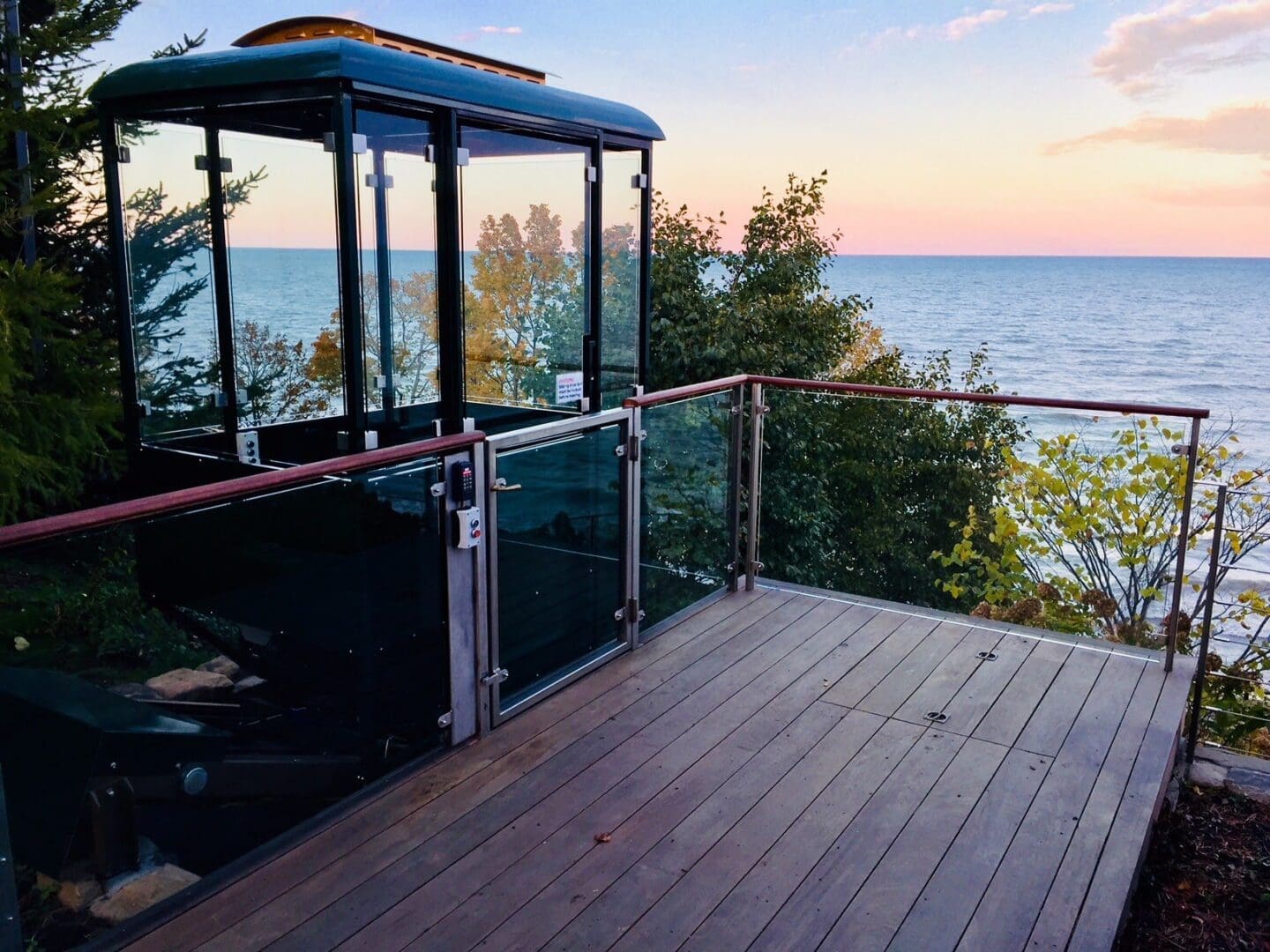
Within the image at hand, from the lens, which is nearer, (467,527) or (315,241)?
(467,527)

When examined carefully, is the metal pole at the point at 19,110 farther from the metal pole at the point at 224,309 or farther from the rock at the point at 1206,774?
the rock at the point at 1206,774

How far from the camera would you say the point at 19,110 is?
6656mm

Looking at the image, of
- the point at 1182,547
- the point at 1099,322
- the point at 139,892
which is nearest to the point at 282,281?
the point at 139,892

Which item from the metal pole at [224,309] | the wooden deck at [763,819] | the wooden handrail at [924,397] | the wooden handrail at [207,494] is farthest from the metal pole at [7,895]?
the wooden handrail at [924,397]

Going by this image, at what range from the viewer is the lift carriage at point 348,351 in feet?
9.32

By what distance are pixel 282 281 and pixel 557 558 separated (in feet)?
5.19

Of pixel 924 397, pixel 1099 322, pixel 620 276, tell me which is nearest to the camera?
pixel 924 397

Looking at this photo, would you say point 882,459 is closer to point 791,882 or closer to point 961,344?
point 791,882

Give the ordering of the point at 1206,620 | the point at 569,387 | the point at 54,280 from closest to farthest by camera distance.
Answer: the point at 1206,620 → the point at 569,387 → the point at 54,280

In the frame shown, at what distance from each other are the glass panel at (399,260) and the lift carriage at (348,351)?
1cm

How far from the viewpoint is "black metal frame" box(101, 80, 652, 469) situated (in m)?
3.57

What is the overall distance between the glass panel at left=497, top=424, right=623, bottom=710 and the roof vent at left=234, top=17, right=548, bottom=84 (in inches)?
63.7

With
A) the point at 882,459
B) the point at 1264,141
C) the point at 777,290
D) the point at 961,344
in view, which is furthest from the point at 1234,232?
the point at 882,459

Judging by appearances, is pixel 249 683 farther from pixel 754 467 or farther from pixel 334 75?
pixel 754 467
